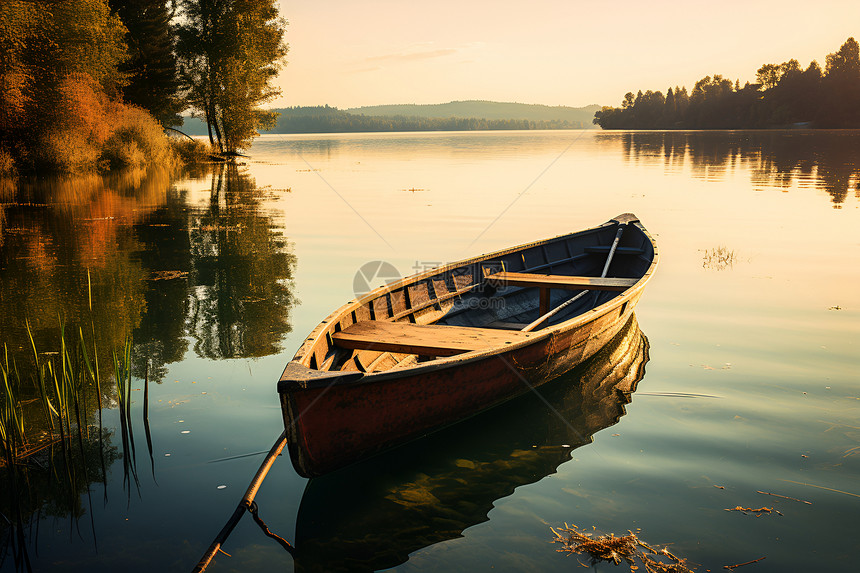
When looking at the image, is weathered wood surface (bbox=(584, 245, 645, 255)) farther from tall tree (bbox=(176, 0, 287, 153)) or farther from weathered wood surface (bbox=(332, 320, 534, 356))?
tall tree (bbox=(176, 0, 287, 153))

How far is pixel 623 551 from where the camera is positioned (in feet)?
13.5

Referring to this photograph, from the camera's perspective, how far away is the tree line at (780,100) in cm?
9825

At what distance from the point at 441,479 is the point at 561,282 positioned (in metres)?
4.39

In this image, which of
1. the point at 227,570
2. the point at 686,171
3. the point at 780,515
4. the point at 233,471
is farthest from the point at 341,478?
the point at 686,171

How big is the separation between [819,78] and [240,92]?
10177cm

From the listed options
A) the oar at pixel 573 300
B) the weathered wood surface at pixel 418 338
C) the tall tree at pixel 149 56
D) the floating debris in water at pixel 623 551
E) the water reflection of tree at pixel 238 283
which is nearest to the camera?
the floating debris in water at pixel 623 551

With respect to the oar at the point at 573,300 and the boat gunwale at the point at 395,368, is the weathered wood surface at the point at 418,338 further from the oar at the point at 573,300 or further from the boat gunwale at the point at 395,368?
the oar at the point at 573,300

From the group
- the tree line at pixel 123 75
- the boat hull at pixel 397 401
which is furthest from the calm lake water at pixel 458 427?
the tree line at pixel 123 75

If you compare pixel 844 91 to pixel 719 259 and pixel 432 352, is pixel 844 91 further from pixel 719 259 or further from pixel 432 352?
pixel 432 352

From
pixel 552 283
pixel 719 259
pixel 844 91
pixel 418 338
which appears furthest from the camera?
pixel 844 91

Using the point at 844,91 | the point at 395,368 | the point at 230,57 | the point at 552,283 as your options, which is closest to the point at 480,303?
the point at 552,283

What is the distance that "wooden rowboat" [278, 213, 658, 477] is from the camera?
15.3 ft

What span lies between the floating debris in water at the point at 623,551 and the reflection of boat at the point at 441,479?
28.1 inches

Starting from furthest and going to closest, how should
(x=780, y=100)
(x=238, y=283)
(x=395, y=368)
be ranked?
(x=780, y=100)
(x=238, y=283)
(x=395, y=368)
